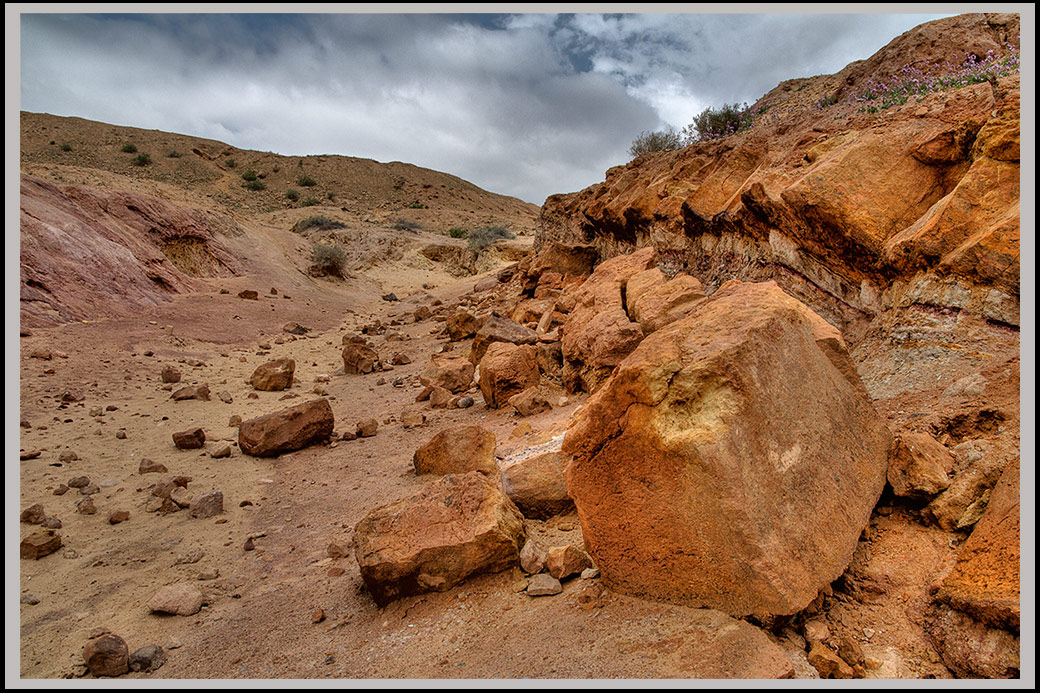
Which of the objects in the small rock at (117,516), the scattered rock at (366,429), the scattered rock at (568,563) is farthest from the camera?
the scattered rock at (366,429)

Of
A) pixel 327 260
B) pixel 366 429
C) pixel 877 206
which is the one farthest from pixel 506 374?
pixel 327 260

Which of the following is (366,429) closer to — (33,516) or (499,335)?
Answer: (499,335)

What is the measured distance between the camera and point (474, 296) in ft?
52.6

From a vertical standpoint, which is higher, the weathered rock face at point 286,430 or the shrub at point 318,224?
the shrub at point 318,224

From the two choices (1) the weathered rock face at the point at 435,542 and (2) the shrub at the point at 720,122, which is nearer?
(1) the weathered rock face at the point at 435,542

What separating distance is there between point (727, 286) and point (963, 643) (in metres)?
1.91

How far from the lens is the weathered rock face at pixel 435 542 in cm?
275

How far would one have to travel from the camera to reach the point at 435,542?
2.79 m

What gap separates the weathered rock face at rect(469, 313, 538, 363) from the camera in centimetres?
787

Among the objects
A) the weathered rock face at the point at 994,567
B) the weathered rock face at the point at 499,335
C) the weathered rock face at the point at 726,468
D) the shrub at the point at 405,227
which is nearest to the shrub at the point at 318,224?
the shrub at the point at 405,227

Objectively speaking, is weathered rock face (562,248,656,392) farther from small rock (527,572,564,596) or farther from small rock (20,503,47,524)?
small rock (20,503,47,524)

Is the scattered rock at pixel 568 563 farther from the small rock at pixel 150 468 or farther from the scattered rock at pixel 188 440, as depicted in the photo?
the scattered rock at pixel 188 440

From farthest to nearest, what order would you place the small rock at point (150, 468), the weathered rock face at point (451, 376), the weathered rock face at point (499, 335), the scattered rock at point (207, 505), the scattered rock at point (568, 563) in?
1. the weathered rock face at point (499, 335)
2. the weathered rock face at point (451, 376)
3. the small rock at point (150, 468)
4. the scattered rock at point (207, 505)
5. the scattered rock at point (568, 563)

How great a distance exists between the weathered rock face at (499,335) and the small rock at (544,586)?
521 cm
